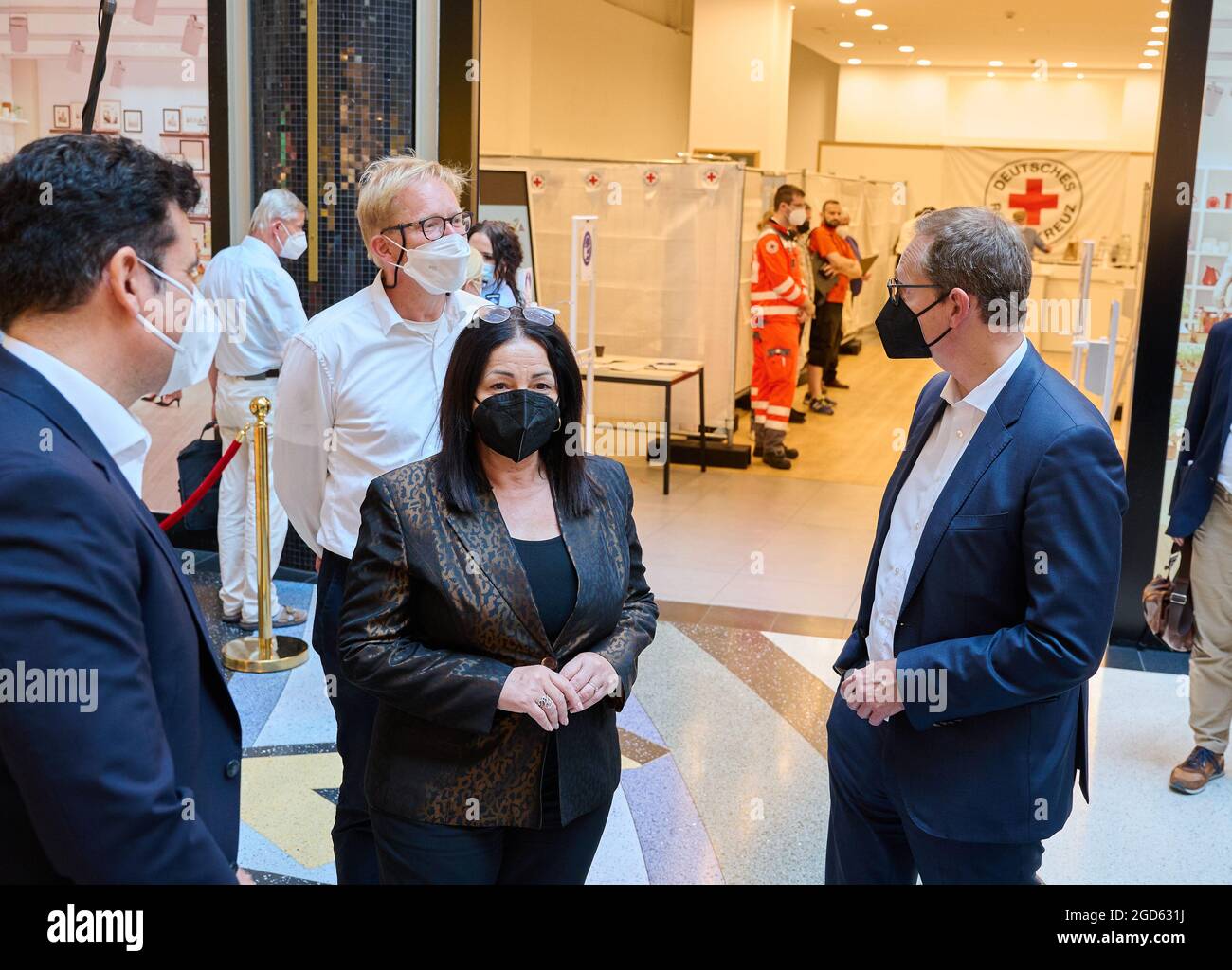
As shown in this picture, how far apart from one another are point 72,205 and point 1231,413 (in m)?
3.30

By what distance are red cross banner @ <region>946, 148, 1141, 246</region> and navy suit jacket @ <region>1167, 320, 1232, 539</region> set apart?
1297 cm

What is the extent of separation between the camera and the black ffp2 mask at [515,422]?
6.43 feet

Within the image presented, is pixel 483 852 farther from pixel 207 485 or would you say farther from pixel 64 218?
pixel 207 485

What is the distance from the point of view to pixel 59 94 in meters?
5.81

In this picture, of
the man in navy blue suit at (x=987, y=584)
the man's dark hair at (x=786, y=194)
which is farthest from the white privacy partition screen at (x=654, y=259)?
the man in navy blue suit at (x=987, y=584)

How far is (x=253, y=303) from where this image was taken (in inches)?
193

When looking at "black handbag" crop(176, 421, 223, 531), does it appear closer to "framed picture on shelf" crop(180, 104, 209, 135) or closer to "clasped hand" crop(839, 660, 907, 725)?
"framed picture on shelf" crop(180, 104, 209, 135)

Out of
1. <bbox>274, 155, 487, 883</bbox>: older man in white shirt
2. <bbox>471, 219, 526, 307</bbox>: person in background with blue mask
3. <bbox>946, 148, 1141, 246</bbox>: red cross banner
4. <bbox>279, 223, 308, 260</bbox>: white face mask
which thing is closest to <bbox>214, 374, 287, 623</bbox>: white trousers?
<bbox>279, 223, 308, 260</bbox>: white face mask

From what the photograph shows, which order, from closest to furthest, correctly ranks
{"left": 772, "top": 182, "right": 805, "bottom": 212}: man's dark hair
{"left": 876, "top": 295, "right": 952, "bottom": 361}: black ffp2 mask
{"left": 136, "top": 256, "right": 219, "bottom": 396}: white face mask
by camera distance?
1. {"left": 136, "top": 256, "right": 219, "bottom": 396}: white face mask
2. {"left": 876, "top": 295, "right": 952, "bottom": 361}: black ffp2 mask
3. {"left": 772, "top": 182, "right": 805, "bottom": 212}: man's dark hair

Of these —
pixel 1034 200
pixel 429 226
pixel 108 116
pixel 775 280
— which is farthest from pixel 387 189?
pixel 1034 200

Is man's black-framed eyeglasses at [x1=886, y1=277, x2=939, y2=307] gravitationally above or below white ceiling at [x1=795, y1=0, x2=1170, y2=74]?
below

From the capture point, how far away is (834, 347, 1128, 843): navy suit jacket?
1873 mm

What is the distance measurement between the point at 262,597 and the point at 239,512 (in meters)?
0.57
